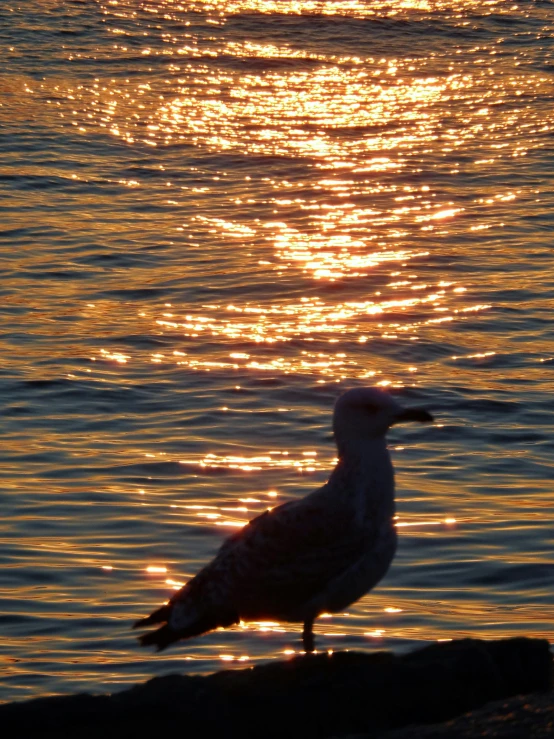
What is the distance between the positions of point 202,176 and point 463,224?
4.44 metres

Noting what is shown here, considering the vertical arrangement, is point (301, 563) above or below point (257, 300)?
below

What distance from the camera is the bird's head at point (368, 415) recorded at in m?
6.91

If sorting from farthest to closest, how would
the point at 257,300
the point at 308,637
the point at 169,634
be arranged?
the point at 257,300 → the point at 308,637 → the point at 169,634

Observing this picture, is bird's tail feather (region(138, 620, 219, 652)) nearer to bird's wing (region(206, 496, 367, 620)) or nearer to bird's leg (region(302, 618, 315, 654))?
bird's wing (region(206, 496, 367, 620))

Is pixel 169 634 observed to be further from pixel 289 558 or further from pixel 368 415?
pixel 368 415

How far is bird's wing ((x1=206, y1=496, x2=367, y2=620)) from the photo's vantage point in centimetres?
667

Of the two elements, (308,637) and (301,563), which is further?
(308,637)

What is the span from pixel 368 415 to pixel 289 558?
78 centimetres

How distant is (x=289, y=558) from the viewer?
264 inches

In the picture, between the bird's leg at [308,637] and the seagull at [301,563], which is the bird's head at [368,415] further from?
the bird's leg at [308,637]

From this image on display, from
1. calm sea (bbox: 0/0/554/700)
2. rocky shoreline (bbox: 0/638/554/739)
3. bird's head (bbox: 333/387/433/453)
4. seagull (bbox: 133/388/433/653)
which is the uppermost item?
calm sea (bbox: 0/0/554/700)

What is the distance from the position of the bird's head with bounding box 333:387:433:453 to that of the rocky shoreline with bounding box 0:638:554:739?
3.38 ft

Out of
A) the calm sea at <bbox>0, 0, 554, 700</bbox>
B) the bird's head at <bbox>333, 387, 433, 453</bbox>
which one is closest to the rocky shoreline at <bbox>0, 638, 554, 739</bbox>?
the bird's head at <bbox>333, 387, 433, 453</bbox>

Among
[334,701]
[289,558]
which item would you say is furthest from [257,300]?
[334,701]
